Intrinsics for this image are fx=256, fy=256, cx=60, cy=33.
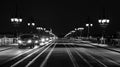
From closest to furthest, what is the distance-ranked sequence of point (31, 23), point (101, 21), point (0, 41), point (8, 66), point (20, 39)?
point (8, 66), point (20, 39), point (0, 41), point (101, 21), point (31, 23)

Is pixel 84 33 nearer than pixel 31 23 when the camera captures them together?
No

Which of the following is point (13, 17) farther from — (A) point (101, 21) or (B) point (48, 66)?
(B) point (48, 66)

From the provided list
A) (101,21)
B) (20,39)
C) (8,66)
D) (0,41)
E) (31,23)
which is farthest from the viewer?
(31,23)

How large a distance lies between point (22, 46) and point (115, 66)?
80.3 ft

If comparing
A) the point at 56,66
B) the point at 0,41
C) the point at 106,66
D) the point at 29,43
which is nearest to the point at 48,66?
the point at 56,66

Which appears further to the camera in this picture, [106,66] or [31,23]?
[31,23]

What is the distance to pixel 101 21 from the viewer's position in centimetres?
5312

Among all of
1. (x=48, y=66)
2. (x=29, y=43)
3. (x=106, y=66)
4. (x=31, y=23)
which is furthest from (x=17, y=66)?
(x=31, y=23)

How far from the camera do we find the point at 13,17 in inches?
2124

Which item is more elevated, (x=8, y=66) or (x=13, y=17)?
(x=13, y=17)

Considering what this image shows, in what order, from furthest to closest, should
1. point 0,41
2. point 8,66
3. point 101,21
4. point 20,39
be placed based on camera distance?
point 101,21 < point 0,41 < point 20,39 < point 8,66

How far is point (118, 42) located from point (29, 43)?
1908 cm

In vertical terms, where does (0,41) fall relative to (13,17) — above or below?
below

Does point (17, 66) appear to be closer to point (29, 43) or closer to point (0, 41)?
point (29, 43)
